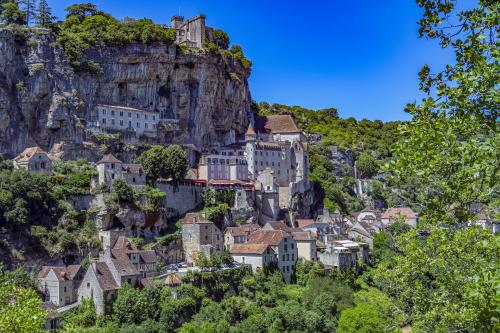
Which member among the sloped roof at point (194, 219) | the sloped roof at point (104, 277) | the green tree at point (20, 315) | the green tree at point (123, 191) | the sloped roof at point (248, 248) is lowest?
the sloped roof at point (104, 277)

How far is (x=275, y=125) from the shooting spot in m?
81.7

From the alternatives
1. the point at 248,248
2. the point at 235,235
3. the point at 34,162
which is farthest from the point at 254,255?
the point at 34,162

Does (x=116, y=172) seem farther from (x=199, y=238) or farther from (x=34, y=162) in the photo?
(x=199, y=238)

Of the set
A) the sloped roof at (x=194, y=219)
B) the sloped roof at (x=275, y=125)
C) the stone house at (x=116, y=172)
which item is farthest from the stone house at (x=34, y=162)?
the sloped roof at (x=275, y=125)

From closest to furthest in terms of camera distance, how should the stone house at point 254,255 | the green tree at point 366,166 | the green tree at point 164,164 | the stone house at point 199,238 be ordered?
the stone house at point 254,255 < the stone house at point 199,238 < the green tree at point 164,164 < the green tree at point 366,166

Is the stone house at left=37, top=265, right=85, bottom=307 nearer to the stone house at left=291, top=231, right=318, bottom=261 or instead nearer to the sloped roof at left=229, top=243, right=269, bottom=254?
the sloped roof at left=229, top=243, right=269, bottom=254

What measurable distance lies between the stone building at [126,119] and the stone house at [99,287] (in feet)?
75.7

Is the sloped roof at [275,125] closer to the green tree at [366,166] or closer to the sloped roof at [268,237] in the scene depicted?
the green tree at [366,166]

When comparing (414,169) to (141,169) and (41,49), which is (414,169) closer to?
(141,169)

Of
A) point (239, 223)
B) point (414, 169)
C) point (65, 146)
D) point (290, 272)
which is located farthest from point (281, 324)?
point (414, 169)

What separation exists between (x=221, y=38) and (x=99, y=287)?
47.1 meters

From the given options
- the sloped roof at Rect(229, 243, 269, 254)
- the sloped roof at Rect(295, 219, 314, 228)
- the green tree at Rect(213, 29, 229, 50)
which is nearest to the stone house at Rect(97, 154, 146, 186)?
the sloped roof at Rect(229, 243, 269, 254)

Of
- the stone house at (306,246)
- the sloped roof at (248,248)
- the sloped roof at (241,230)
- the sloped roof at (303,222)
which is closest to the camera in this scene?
the sloped roof at (248,248)

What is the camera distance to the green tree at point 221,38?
8000cm
